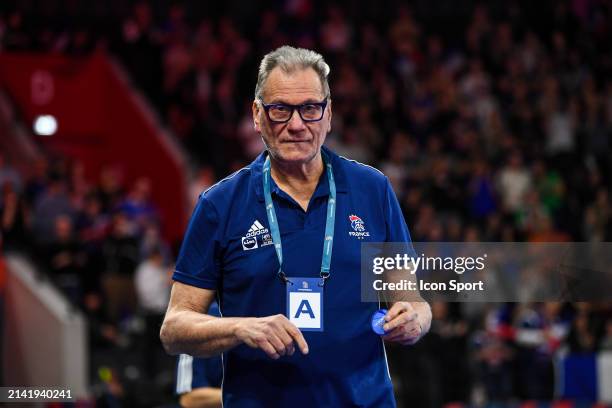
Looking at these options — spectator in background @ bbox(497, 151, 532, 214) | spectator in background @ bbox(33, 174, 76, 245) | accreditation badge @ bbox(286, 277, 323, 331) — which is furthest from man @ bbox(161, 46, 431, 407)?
spectator in background @ bbox(497, 151, 532, 214)

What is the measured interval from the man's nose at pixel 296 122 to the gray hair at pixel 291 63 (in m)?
0.15

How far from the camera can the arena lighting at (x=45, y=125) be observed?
730 inches

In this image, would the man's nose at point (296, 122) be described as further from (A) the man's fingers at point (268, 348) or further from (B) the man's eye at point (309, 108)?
(A) the man's fingers at point (268, 348)

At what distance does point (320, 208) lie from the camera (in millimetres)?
4223

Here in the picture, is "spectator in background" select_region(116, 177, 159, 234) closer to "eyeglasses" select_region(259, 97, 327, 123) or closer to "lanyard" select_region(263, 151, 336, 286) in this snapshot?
"lanyard" select_region(263, 151, 336, 286)

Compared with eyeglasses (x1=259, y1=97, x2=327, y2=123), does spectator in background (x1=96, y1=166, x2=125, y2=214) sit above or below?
above

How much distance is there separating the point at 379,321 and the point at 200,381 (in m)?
1.98

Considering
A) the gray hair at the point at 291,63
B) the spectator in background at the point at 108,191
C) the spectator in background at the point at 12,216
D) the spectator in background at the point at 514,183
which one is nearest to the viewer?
the gray hair at the point at 291,63

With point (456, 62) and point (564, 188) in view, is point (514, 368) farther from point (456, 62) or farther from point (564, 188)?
point (456, 62)

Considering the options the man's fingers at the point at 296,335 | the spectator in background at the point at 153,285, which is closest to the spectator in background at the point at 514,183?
the spectator in background at the point at 153,285

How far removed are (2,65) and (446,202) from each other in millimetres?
7698

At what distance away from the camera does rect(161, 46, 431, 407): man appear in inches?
159

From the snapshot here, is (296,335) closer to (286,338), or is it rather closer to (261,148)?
(286,338)

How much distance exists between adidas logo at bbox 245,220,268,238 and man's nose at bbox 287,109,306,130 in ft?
1.30
